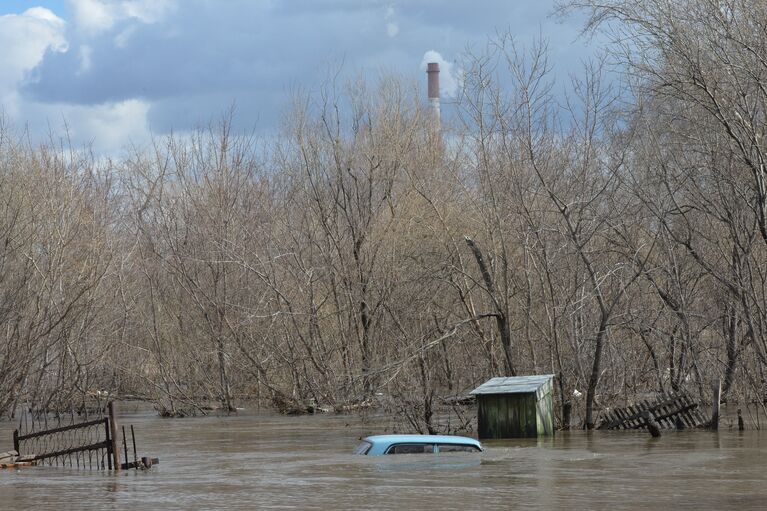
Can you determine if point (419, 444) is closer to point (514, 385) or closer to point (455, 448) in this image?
point (455, 448)

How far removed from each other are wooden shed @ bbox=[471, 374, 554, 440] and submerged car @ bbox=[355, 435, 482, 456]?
3.76 m

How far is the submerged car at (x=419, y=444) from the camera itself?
2350 cm

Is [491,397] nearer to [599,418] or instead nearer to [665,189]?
[599,418]

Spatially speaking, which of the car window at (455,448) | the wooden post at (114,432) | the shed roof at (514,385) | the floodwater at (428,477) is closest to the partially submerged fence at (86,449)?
the wooden post at (114,432)

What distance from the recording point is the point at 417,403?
28.5 meters

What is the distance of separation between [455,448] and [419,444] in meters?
0.98

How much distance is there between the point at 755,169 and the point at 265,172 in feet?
107

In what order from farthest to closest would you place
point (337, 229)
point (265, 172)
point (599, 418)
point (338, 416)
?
point (265, 172), point (337, 229), point (338, 416), point (599, 418)

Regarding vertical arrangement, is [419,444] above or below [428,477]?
above

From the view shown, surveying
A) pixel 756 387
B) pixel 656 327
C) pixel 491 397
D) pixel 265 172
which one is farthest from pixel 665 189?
pixel 265 172

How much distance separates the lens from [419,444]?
2350 cm

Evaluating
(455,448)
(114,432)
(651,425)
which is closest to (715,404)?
(651,425)

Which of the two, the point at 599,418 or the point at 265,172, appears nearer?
the point at 599,418

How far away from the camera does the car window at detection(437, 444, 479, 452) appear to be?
2377 centimetres
